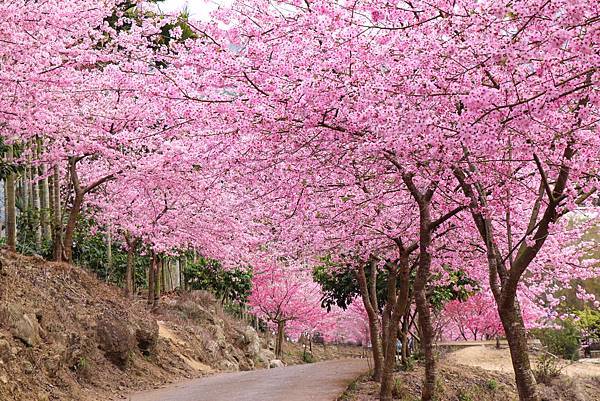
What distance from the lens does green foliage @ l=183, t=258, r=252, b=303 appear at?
24719mm

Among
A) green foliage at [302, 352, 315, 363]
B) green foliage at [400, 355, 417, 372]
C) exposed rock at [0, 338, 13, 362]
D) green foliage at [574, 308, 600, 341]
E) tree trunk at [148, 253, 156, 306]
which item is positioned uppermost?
tree trunk at [148, 253, 156, 306]

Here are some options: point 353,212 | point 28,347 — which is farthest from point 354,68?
point 28,347

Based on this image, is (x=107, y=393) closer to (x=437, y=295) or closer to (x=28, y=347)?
(x=28, y=347)

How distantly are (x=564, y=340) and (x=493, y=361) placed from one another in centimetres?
495

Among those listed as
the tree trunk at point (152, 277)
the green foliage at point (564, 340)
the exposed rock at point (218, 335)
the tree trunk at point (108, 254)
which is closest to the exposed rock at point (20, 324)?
the tree trunk at point (152, 277)

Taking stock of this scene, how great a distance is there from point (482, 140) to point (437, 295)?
8.86 meters

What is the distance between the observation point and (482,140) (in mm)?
5098

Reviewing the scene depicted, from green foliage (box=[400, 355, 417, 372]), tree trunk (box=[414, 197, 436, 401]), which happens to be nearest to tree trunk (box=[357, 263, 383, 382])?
green foliage (box=[400, 355, 417, 372])

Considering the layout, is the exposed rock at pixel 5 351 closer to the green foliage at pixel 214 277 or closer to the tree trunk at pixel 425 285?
the tree trunk at pixel 425 285

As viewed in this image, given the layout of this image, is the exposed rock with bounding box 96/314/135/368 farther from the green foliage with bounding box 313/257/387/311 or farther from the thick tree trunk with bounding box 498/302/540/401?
the thick tree trunk with bounding box 498/302/540/401

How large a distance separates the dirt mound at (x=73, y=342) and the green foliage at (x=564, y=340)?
1138cm

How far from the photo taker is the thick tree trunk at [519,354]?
19.7 feet

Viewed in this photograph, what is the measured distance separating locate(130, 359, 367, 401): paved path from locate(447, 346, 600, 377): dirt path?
201 inches

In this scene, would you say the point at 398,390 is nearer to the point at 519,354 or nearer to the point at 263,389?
the point at 263,389
